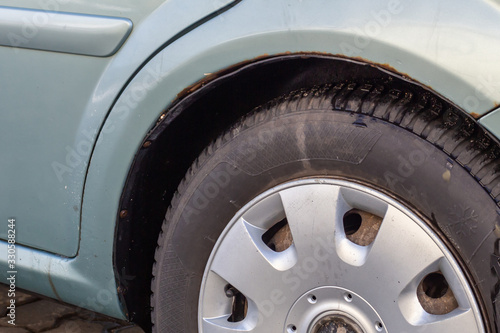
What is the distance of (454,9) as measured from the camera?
1.15m

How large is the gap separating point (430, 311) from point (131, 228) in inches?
32.8

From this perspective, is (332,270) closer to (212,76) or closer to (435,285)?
(435,285)

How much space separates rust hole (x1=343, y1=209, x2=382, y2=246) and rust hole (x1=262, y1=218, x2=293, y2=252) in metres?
0.16

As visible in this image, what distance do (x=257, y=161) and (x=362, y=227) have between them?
0.96 ft

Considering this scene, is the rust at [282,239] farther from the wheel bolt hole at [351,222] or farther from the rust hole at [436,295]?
the rust hole at [436,295]

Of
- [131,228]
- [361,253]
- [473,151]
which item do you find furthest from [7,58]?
[473,151]

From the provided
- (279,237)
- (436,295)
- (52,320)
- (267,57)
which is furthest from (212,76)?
(52,320)

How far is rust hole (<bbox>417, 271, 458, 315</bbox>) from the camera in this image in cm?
130

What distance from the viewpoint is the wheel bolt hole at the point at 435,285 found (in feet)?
4.33

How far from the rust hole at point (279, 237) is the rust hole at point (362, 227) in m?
0.16

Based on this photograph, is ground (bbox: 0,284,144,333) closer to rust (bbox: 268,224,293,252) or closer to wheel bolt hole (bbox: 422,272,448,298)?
rust (bbox: 268,224,293,252)

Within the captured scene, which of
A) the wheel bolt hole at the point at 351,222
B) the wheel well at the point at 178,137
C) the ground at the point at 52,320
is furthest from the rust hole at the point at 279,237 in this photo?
the ground at the point at 52,320

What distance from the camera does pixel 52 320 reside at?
2295 millimetres

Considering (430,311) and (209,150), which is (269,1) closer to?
(209,150)
